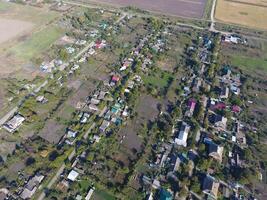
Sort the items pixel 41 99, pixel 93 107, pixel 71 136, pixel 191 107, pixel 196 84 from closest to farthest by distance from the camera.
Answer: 1. pixel 71 136
2. pixel 93 107
3. pixel 41 99
4. pixel 191 107
5. pixel 196 84

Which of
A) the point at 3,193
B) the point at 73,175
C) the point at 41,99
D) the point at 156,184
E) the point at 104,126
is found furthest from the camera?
the point at 41,99

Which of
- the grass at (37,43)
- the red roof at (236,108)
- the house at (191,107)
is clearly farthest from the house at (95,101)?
the red roof at (236,108)

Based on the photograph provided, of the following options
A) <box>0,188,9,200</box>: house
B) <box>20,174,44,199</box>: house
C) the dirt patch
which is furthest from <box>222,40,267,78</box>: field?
<box>0,188,9,200</box>: house

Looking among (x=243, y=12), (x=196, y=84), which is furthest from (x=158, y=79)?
(x=243, y=12)

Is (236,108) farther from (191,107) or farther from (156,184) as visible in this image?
(156,184)

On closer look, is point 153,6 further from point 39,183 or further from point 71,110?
point 39,183

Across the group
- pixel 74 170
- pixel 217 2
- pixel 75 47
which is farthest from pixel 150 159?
pixel 217 2
